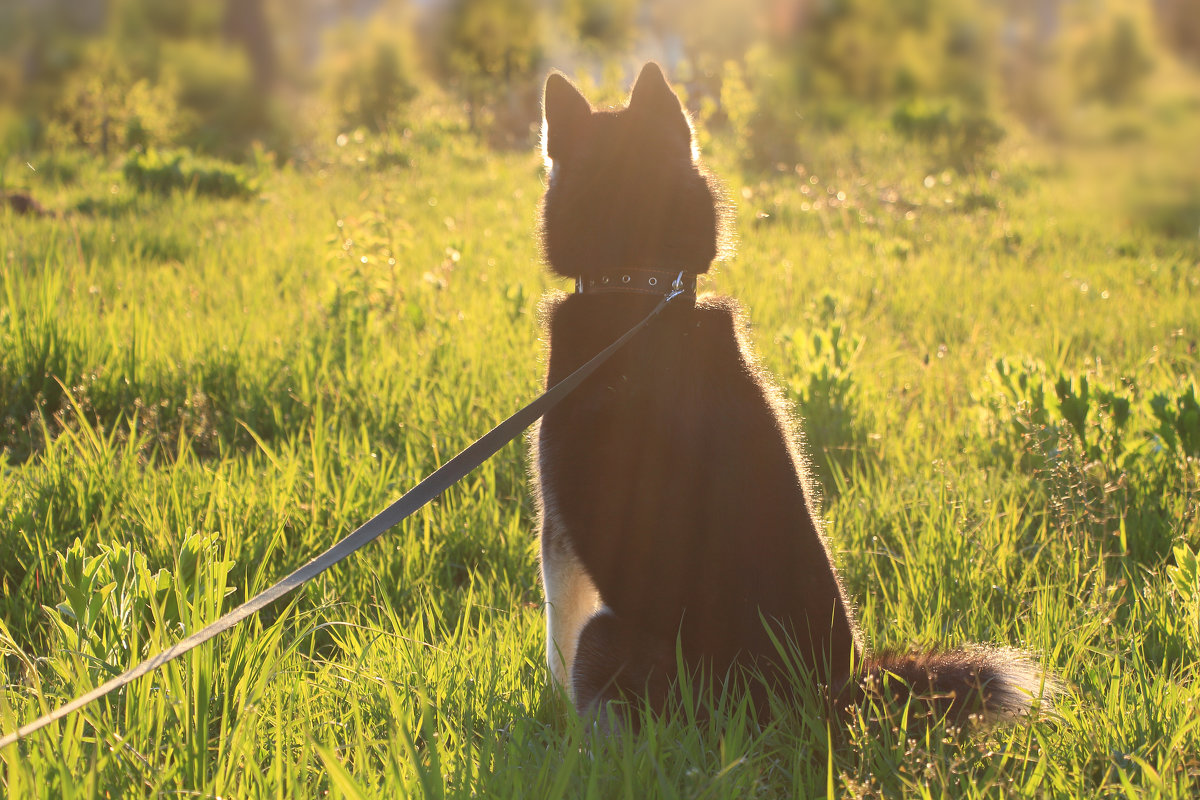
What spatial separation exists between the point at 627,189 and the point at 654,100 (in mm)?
303

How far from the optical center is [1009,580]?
2252 mm

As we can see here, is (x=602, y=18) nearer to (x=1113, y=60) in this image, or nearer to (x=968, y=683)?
(x=1113, y=60)

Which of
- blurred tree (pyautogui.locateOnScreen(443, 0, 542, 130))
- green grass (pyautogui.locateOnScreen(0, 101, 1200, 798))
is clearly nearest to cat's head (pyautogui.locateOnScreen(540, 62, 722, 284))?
green grass (pyautogui.locateOnScreen(0, 101, 1200, 798))

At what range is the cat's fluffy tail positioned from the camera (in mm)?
1504

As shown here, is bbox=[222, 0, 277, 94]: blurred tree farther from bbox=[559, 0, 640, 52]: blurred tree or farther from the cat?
bbox=[559, 0, 640, 52]: blurred tree

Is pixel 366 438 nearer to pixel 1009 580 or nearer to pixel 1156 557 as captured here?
pixel 1009 580

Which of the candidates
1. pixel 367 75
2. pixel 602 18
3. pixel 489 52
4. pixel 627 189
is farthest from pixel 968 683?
pixel 602 18

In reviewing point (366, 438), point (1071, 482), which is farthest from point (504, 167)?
point (1071, 482)

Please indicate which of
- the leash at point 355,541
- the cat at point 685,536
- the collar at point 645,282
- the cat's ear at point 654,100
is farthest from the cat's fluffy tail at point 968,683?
the cat's ear at point 654,100

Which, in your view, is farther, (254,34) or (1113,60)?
(254,34)

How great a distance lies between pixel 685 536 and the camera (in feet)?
5.42

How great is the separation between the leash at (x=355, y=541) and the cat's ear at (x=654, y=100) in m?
0.64

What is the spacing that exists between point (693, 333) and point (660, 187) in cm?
46

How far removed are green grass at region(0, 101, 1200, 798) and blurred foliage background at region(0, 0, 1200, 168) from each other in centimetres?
42
